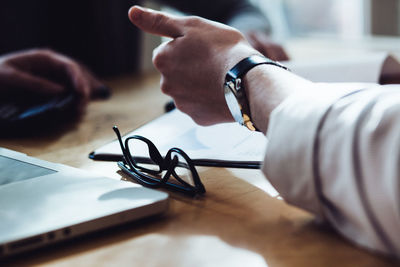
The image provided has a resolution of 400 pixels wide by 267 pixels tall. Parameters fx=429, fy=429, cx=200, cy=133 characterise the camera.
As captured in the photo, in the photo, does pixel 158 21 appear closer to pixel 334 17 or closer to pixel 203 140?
pixel 203 140

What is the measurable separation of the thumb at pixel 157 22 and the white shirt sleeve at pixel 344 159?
0.31 m

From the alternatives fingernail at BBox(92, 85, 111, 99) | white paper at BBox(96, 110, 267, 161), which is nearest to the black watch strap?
white paper at BBox(96, 110, 267, 161)

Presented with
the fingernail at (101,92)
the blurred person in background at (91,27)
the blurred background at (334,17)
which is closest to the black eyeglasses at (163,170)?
the fingernail at (101,92)

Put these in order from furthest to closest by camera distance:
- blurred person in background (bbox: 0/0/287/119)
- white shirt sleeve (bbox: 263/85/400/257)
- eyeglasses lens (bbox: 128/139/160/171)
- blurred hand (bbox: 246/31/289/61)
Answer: blurred person in background (bbox: 0/0/287/119)
blurred hand (bbox: 246/31/289/61)
eyeglasses lens (bbox: 128/139/160/171)
white shirt sleeve (bbox: 263/85/400/257)

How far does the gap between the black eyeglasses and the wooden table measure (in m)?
0.02

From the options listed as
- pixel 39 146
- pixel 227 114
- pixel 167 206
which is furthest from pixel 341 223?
pixel 39 146

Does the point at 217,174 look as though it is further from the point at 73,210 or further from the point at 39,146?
the point at 39,146

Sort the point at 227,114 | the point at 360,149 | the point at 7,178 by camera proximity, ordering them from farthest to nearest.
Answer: the point at 227,114 → the point at 7,178 → the point at 360,149

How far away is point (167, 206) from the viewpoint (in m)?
0.41

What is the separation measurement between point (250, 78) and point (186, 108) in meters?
0.18

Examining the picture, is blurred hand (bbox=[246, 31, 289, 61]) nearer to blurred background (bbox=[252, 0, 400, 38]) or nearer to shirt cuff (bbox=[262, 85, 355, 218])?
shirt cuff (bbox=[262, 85, 355, 218])

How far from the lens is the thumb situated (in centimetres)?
64

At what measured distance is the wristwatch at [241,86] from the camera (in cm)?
53

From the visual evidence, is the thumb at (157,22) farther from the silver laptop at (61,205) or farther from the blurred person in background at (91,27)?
the blurred person in background at (91,27)
